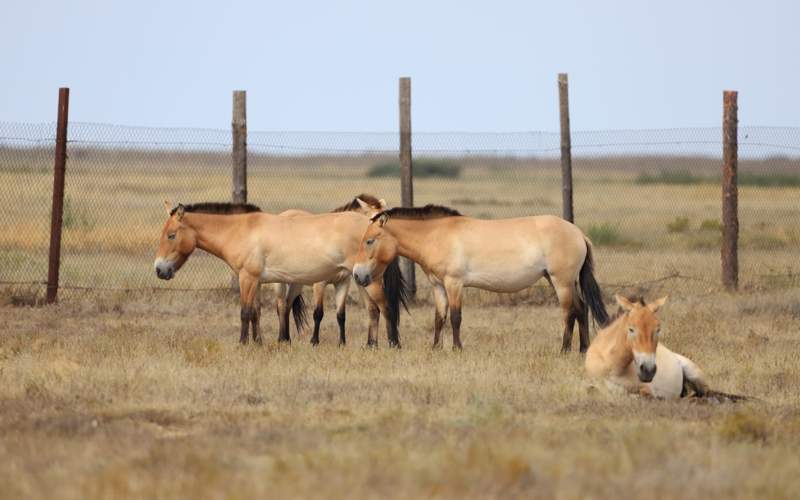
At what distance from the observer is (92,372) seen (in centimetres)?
1120

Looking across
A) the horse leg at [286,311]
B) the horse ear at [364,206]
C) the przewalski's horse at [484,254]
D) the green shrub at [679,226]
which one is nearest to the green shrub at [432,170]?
the green shrub at [679,226]

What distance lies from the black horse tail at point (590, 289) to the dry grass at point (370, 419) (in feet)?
1.93

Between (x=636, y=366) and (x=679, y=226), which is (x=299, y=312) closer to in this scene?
(x=636, y=366)

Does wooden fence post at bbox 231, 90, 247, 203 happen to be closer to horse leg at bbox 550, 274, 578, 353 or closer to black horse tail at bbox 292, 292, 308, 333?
black horse tail at bbox 292, 292, 308, 333

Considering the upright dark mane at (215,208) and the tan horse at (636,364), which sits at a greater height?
the upright dark mane at (215,208)

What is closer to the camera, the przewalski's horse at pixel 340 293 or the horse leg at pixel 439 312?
the horse leg at pixel 439 312

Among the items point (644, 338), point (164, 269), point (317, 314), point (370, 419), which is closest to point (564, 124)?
point (317, 314)

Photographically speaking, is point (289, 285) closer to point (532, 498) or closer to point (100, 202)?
point (532, 498)

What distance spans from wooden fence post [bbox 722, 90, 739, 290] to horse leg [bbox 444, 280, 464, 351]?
5722 millimetres

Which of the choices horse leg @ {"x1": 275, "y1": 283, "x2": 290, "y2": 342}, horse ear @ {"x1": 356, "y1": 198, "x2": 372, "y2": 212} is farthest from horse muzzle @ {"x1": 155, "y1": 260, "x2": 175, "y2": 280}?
horse ear @ {"x1": 356, "y1": 198, "x2": 372, "y2": 212}

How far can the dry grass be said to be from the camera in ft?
23.4

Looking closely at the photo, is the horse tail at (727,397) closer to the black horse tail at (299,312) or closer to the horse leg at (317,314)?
the horse leg at (317,314)

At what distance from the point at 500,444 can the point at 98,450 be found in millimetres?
2342

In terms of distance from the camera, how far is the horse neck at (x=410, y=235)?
13.8 m
